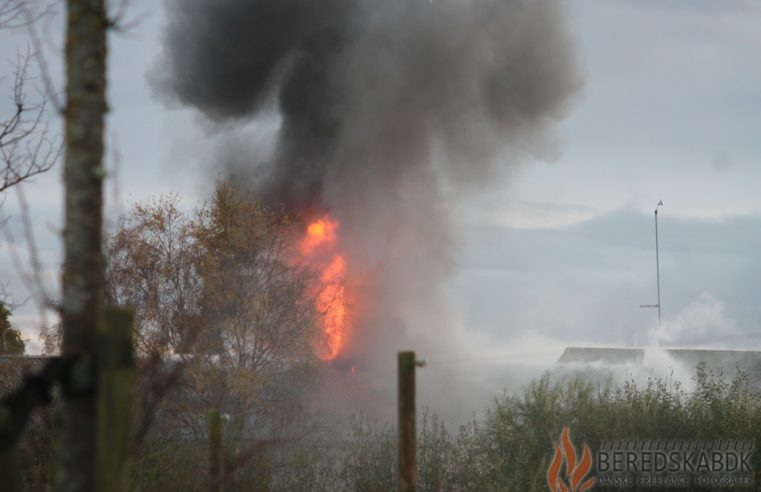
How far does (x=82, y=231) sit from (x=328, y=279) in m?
38.3

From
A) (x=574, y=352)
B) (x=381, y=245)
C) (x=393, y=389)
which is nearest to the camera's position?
(x=393, y=389)

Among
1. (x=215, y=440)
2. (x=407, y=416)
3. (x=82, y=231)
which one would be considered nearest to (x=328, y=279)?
(x=215, y=440)

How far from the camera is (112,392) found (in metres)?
4.72

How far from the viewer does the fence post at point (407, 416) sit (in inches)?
321

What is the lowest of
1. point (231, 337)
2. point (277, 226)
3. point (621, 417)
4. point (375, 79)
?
point (621, 417)

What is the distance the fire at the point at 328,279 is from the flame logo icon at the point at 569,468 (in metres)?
16.1

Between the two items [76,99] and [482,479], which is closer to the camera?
[76,99]

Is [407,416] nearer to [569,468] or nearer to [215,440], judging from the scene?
[215,440]

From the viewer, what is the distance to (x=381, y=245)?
5747 cm

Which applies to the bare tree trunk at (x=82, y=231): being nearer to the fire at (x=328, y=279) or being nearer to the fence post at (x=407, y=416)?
the fence post at (x=407, y=416)

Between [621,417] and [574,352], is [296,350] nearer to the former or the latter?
[621,417]

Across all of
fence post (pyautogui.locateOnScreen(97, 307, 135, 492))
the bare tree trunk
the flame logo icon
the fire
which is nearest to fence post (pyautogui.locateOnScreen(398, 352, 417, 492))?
fence post (pyautogui.locateOnScreen(97, 307, 135, 492))

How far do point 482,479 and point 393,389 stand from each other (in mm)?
22644

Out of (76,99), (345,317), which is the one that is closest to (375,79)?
(345,317)
